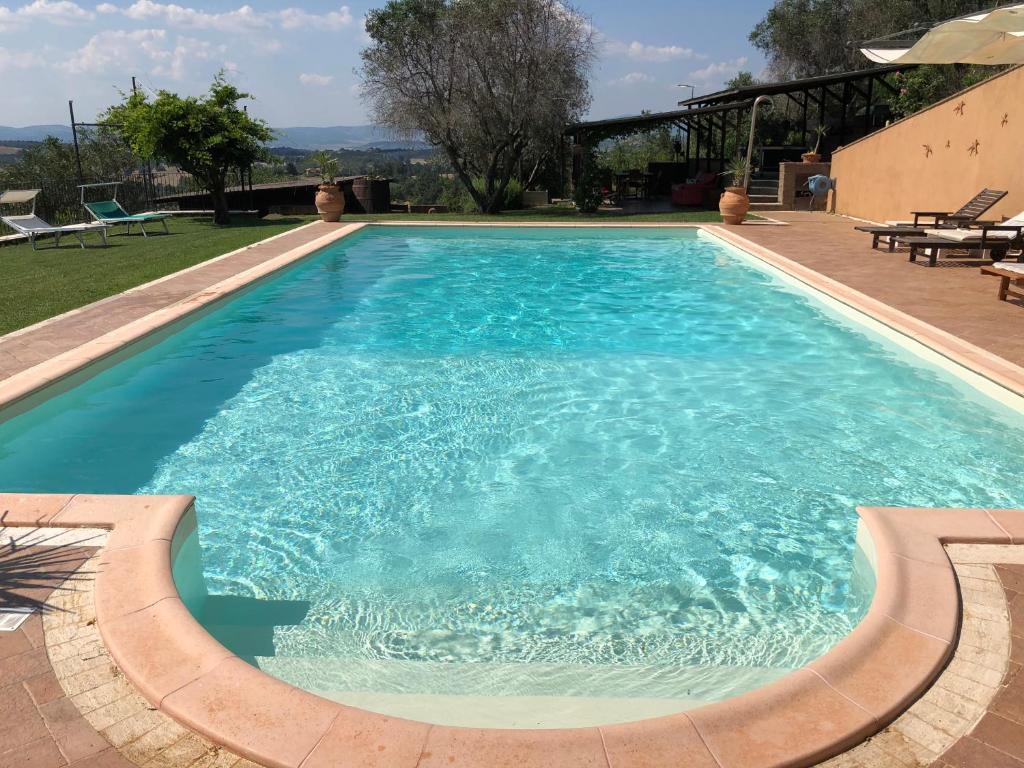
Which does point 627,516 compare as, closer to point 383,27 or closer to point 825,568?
point 825,568

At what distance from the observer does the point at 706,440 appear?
5.61 m

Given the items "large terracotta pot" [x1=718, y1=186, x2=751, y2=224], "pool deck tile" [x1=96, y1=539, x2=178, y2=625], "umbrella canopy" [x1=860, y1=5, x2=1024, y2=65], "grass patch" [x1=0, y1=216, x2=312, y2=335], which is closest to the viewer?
"pool deck tile" [x1=96, y1=539, x2=178, y2=625]

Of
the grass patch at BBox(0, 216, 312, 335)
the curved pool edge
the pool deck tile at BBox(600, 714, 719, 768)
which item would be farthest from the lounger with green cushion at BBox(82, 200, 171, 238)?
the pool deck tile at BBox(600, 714, 719, 768)

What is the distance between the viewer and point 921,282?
937 cm

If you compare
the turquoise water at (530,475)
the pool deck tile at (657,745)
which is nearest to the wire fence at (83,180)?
the turquoise water at (530,475)

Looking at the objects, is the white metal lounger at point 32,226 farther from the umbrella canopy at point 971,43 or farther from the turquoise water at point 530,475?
the umbrella canopy at point 971,43

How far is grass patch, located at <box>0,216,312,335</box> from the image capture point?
852 cm

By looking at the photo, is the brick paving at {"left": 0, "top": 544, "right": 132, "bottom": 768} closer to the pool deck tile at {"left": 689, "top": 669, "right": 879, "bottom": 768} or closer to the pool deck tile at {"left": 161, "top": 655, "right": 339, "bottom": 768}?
the pool deck tile at {"left": 161, "top": 655, "right": 339, "bottom": 768}

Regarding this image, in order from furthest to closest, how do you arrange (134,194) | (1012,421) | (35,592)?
(134,194)
(1012,421)
(35,592)

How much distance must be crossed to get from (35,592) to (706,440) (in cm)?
429

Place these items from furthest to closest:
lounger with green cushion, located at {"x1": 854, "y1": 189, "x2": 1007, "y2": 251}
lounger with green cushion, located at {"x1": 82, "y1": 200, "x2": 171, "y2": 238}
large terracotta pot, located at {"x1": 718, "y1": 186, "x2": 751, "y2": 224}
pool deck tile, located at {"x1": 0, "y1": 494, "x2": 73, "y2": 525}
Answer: large terracotta pot, located at {"x1": 718, "y1": 186, "x2": 751, "y2": 224}
lounger with green cushion, located at {"x1": 82, "y1": 200, "x2": 171, "y2": 238}
lounger with green cushion, located at {"x1": 854, "y1": 189, "x2": 1007, "y2": 251}
pool deck tile, located at {"x1": 0, "y1": 494, "x2": 73, "y2": 525}

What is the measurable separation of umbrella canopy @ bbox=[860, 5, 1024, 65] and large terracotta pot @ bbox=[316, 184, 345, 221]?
40.9ft

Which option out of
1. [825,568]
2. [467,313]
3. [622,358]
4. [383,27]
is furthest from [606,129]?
[825,568]

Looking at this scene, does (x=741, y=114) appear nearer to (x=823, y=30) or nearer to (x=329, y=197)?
(x=823, y=30)
